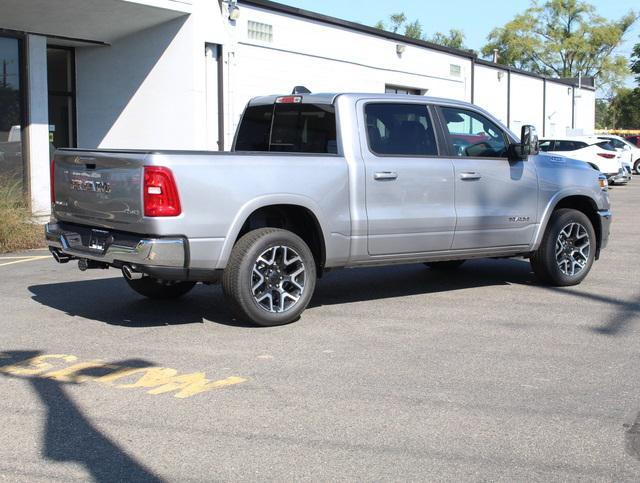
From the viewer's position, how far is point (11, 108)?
16.0 m

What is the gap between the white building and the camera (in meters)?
16.0

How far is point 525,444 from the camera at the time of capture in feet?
14.9

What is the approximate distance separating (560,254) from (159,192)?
A: 190 inches

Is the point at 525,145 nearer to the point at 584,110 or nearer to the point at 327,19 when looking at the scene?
the point at 327,19

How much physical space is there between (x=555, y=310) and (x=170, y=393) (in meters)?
4.19

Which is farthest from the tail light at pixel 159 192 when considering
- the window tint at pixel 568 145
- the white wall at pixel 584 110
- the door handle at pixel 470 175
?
the white wall at pixel 584 110

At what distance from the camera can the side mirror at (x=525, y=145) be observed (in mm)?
8750

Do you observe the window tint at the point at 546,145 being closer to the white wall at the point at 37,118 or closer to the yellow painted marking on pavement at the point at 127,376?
the white wall at the point at 37,118

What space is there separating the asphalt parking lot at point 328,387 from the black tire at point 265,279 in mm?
146

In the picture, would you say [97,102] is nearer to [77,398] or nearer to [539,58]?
[77,398]

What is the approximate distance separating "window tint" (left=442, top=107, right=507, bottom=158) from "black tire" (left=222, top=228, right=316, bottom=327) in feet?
7.15

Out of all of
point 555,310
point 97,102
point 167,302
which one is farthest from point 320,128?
point 97,102

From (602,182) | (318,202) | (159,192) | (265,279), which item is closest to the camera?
(159,192)

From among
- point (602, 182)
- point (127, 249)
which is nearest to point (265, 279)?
point (127, 249)
